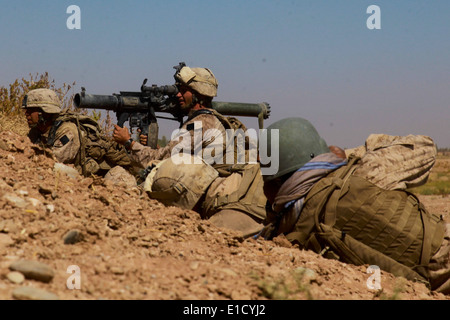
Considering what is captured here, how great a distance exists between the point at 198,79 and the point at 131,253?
3996 mm

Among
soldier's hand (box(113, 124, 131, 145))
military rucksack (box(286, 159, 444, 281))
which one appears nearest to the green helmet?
military rucksack (box(286, 159, 444, 281))

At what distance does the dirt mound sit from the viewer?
11.2 ft

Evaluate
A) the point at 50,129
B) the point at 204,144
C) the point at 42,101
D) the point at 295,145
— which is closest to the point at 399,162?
the point at 295,145

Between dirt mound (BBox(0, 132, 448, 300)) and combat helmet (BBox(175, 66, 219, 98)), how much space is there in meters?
2.30

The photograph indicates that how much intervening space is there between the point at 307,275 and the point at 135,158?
3.82 m

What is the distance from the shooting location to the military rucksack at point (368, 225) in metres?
4.70

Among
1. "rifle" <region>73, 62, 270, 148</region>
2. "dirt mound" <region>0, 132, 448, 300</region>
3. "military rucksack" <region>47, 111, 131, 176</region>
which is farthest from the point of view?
"rifle" <region>73, 62, 270, 148</region>

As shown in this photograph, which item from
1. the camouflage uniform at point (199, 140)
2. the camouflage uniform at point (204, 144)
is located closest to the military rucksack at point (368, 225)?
the camouflage uniform at point (204, 144)

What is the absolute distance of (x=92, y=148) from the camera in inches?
312

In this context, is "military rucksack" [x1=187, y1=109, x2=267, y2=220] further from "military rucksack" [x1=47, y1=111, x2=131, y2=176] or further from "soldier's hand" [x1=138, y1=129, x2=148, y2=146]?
"military rucksack" [x1=47, y1=111, x2=131, y2=176]

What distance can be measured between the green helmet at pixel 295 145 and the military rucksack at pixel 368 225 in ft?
0.88

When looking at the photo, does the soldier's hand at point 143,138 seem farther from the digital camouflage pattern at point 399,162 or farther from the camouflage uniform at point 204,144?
the digital camouflage pattern at point 399,162

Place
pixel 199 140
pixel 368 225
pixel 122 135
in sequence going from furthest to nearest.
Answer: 1. pixel 122 135
2. pixel 199 140
3. pixel 368 225

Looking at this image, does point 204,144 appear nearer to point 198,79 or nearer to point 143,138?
point 198,79
